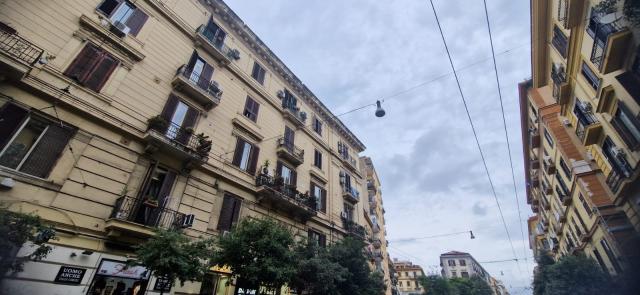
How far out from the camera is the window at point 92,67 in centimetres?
958

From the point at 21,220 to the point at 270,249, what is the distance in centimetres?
608

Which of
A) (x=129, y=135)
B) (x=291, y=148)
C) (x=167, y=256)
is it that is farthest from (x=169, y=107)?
(x=291, y=148)

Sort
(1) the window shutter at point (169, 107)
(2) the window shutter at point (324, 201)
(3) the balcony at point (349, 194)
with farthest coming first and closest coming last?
(3) the balcony at point (349, 194)
(2) the window shutter at point (324, 201)
(1) the window shutter at point (169, 107)

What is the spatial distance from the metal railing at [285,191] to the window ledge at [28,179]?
821cm

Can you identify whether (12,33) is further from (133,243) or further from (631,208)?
(631,208)

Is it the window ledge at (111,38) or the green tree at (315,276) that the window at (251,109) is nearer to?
the window ledge at (111,38)

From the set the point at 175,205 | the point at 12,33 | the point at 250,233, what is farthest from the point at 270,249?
the point at 12,33

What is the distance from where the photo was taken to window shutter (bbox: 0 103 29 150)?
7617 mm

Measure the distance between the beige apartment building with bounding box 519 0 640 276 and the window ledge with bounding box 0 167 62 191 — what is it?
17.7m

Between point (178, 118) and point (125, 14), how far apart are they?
5.08 metres

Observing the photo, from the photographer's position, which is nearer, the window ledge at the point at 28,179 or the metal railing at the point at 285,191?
the window ledge at the point at 28,179

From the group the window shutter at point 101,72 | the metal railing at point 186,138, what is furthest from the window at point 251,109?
the window shutter at point 101,72

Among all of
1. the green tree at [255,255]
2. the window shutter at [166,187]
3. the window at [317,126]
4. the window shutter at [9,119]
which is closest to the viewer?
the window shutter at [9,119]

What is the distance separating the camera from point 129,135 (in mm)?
10172
